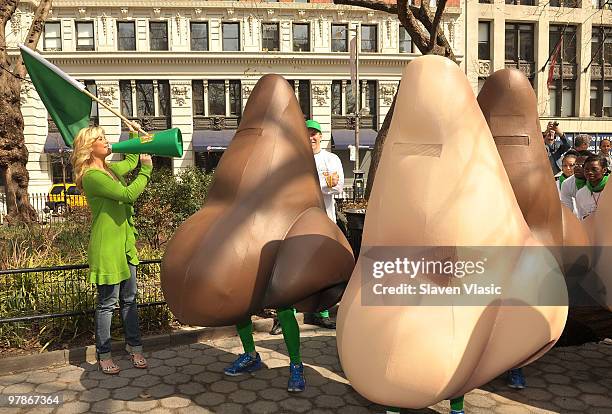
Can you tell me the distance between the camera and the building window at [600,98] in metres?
25.7

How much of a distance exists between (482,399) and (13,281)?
13.7 ft

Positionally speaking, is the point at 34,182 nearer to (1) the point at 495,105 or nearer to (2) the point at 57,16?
(2) the point at 57,16

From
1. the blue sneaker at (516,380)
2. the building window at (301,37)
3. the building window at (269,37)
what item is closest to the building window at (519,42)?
the building window at (301,37)

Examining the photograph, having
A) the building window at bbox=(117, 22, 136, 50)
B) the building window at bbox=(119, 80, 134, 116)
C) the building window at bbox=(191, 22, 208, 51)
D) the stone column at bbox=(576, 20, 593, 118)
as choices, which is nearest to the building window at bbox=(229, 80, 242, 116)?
the building window at bbox=(191, 22, 208, 51)

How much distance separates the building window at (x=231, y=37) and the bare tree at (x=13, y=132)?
48.8 ft

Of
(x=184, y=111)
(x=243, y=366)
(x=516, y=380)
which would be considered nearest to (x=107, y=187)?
(x=243, y=366)

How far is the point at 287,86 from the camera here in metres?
3.56

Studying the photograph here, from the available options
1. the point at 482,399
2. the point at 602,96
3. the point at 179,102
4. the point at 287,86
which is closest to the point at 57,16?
the point at 179,102

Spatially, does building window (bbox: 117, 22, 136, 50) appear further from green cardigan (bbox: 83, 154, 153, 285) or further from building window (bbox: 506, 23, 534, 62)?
green cardigan (bbox: 83, 154, 153, 285)

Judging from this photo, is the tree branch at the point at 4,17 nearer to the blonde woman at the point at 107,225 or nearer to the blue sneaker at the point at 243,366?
the blonde woman at the point at 107,225

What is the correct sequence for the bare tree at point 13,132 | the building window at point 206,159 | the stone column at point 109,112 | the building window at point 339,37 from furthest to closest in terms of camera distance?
the building window at point 339,37 < the building window at point 206,159 < the stone column at point 109,112 < the bare tree at point 13,132

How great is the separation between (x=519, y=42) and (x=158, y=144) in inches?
1011

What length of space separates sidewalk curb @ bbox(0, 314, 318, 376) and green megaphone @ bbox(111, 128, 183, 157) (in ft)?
6.11

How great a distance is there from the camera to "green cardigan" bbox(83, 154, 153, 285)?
3.62 meters
